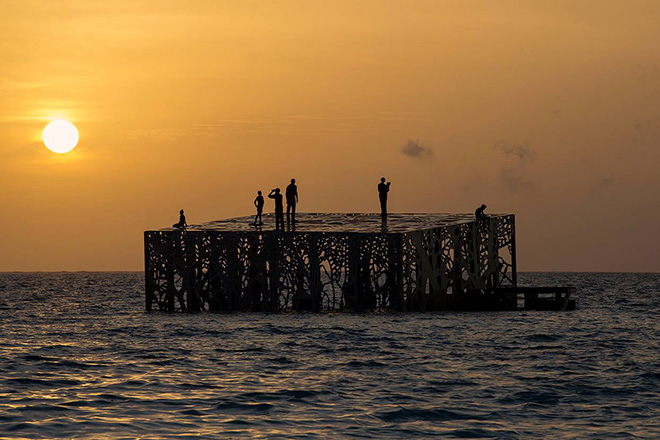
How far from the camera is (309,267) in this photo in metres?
44.2

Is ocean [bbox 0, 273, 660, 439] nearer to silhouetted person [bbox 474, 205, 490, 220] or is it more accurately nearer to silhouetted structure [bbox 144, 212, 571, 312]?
silhouetted structure [bbox 144, 212, 571, 312]

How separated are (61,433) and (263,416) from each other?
12.3 ft

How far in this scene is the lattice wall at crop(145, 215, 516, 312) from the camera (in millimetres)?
43625

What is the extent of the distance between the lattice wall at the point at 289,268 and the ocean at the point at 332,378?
1850 millimetres

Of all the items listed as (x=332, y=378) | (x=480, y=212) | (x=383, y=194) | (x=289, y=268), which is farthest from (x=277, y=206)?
(x=332, y=378)

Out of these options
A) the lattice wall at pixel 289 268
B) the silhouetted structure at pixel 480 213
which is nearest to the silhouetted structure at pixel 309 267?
the lattice wall at pixel 289 268

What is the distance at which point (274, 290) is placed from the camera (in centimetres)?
4494

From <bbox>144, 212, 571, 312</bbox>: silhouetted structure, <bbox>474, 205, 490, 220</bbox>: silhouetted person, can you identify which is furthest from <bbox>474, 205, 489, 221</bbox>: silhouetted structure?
<bbox>144, 212, 571, 312</bbox>: silhouetted structure

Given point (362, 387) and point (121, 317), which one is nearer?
point (362, 387)

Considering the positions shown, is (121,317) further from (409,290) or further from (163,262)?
(409,290)

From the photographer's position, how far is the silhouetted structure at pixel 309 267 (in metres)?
43.7

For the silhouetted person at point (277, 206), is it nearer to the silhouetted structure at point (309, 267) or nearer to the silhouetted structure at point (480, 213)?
the silhouetted structure at point (309, 267)

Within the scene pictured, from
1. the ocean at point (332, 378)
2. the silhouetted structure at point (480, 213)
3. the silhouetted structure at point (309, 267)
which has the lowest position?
the ocean at point (332, 378)

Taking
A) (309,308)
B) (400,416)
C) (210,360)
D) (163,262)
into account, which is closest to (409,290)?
(309,308)
